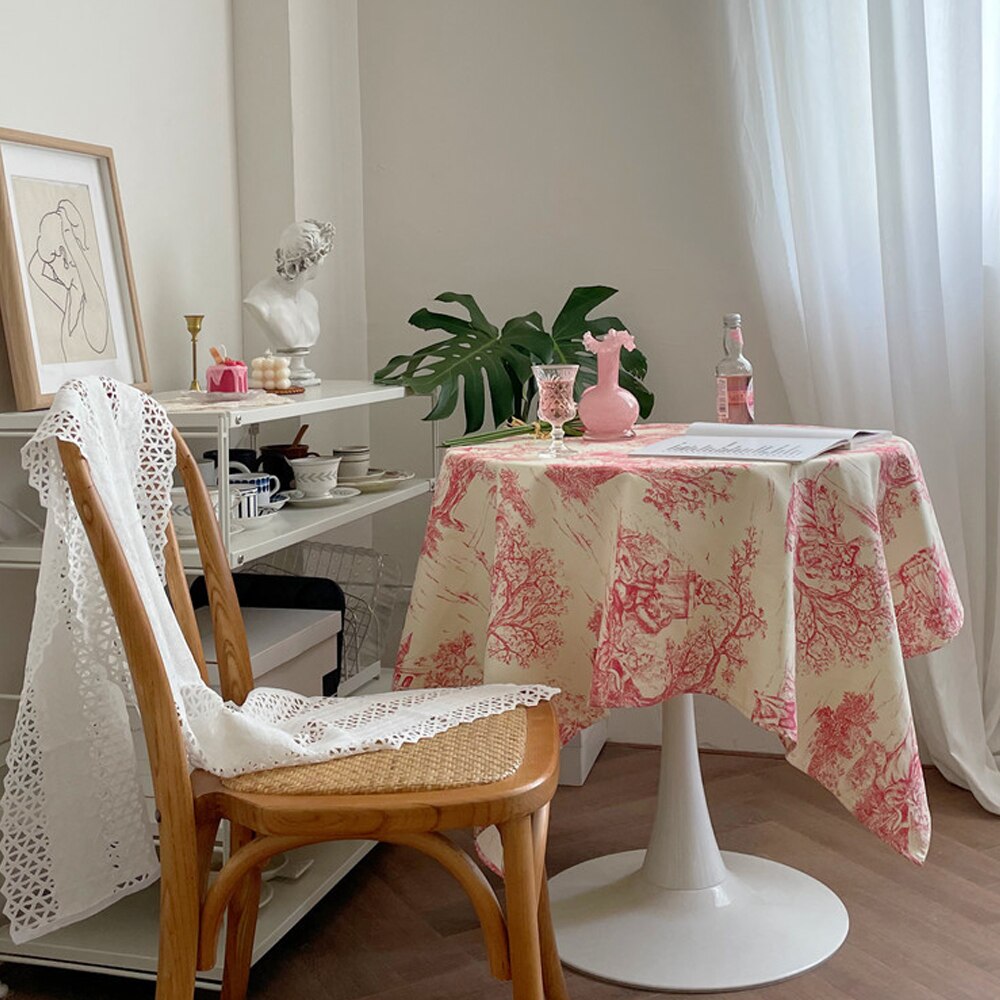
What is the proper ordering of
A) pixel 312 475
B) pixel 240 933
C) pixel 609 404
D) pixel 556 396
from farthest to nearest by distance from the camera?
pixel 312 475
pixel 609 404
pixel 556 396
pixel 240 933

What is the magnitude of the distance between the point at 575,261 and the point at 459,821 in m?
1.88

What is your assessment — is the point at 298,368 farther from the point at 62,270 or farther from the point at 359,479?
the point at 62,270

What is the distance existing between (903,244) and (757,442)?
99cm

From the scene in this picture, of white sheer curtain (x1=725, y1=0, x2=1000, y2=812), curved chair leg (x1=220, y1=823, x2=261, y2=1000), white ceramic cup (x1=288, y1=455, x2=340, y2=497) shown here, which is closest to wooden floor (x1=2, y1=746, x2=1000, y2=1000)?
curved chair leg (x1=220, y1=823, x2=261, y2=1000)

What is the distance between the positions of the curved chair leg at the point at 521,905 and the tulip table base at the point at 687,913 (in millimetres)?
533

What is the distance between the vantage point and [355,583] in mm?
2846

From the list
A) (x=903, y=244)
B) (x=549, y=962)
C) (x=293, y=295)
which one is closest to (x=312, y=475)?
(x=293, y=295)

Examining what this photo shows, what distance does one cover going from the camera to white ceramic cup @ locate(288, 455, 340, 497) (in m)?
2.43

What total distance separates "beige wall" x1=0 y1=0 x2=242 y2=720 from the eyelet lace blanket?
25.2 inches

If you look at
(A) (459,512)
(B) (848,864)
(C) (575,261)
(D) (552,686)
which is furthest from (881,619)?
(C) (575,261)

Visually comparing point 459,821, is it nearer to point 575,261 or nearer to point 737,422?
point 737,422

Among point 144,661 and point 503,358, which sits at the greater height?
point 503,358

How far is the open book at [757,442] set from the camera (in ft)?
6.05

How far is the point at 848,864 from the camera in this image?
2.44 meters
